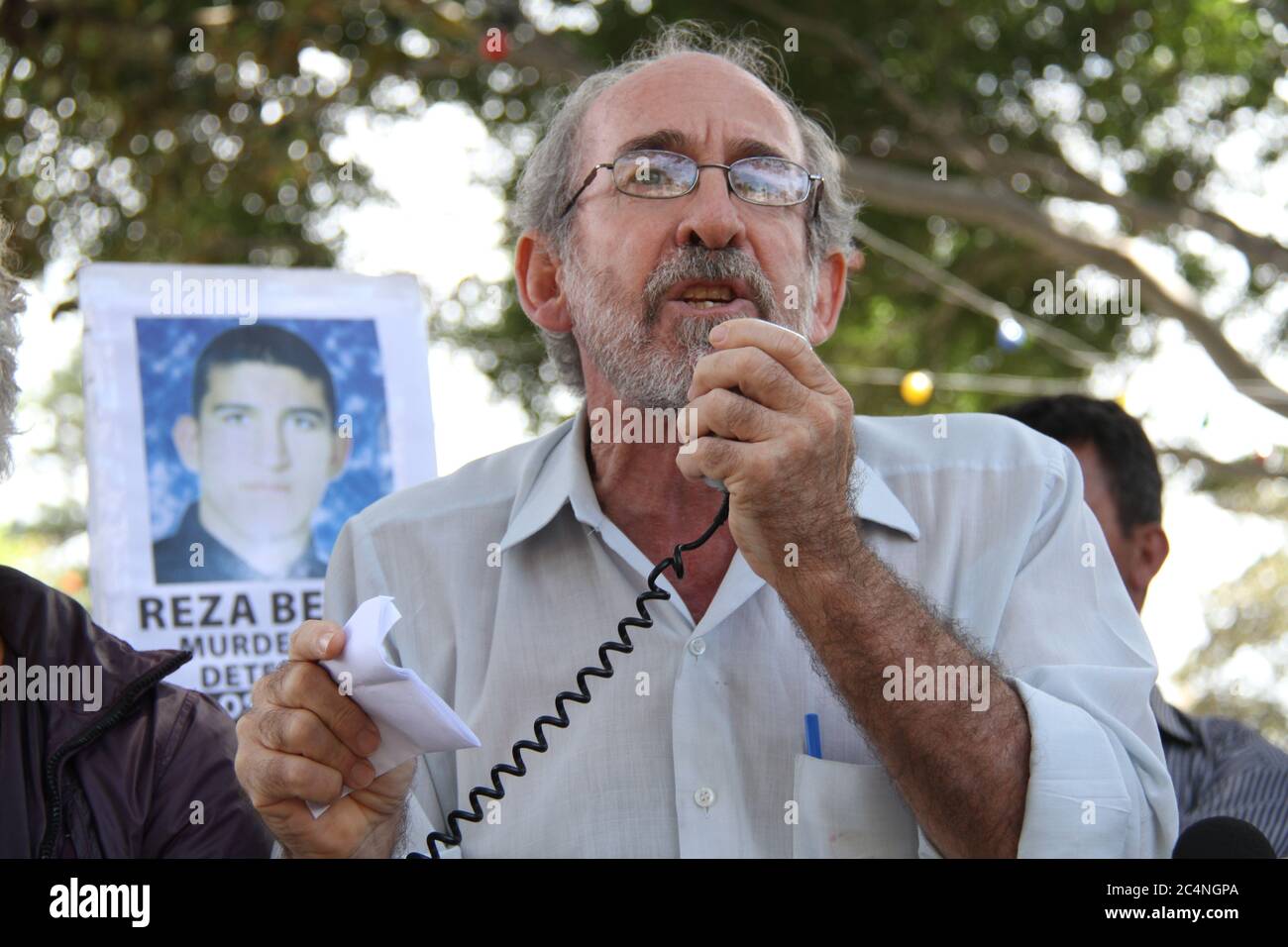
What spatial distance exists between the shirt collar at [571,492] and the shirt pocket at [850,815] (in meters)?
0.45

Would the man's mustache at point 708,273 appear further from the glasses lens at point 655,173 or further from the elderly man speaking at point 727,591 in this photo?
the glasses lens at point 655,173

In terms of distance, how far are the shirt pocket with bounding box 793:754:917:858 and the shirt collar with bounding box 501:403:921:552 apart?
1.48ft

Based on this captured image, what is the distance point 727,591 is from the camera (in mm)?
2588

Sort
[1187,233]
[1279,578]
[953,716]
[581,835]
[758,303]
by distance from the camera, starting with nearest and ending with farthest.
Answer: [953,716] < [581,835] < [758,303] < [1187,233] < [1279,578]

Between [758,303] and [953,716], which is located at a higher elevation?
[758,303]

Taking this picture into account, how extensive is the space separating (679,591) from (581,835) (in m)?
0.49

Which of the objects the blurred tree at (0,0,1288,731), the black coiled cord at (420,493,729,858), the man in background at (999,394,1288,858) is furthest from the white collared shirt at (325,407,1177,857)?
the blurred tree at (0,0,1288,731)

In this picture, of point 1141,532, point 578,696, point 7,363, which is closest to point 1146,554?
point 1141,532

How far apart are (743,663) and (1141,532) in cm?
198

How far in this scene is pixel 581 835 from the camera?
245 cm

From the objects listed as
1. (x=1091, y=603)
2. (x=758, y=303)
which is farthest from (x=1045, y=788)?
(x=758, y=303)

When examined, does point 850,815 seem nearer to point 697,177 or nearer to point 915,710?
point 915,710

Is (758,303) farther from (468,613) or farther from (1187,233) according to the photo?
(1187,233)
